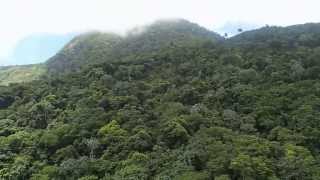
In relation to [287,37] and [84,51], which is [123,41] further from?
[287,37]

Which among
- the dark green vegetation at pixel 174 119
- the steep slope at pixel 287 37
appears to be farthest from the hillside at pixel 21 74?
the dark green vegetation at pixel 174 119

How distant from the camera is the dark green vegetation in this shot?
53125 millimetres

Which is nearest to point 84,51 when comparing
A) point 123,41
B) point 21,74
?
point 123,41

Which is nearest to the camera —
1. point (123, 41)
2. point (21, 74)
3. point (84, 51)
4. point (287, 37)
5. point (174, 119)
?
point (174, 119)

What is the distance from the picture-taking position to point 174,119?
6194cm

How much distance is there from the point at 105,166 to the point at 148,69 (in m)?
33.6

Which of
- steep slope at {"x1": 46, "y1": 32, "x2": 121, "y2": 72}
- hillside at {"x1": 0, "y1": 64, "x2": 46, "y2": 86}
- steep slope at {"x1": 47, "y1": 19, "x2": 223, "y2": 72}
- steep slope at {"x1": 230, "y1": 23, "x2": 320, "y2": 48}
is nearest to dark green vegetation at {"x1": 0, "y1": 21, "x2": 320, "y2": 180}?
steep slope at {"x1": 230, "y1": 23, "x2": 320, "y2": 48}

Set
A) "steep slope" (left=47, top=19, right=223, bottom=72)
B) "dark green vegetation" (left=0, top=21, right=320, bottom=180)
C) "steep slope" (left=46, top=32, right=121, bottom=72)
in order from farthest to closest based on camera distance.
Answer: "steep slope" (left=46, top=32, right=121, bottom=72) → "steep slope" (left=47, top=19, right=223, bottom=72) → "dark green vegetation" (left=0, top=21, right=320, bottom=180)

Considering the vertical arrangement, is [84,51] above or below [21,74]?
above

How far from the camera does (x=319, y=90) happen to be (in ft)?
225

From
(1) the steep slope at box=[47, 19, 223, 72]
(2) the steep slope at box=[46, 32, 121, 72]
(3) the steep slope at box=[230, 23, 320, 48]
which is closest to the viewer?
(3) the steep slope at box=[230, 23, 320, 48]

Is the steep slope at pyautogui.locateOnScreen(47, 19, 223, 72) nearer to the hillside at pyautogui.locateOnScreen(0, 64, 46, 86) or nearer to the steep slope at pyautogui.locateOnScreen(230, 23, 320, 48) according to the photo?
the hillside at pyautogui.locateOnScreen(0, 64, 46, 86)

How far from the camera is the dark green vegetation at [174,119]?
174 ft

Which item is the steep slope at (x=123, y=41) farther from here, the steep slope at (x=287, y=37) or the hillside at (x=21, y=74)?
the steep slope at (x=287, y=37)
